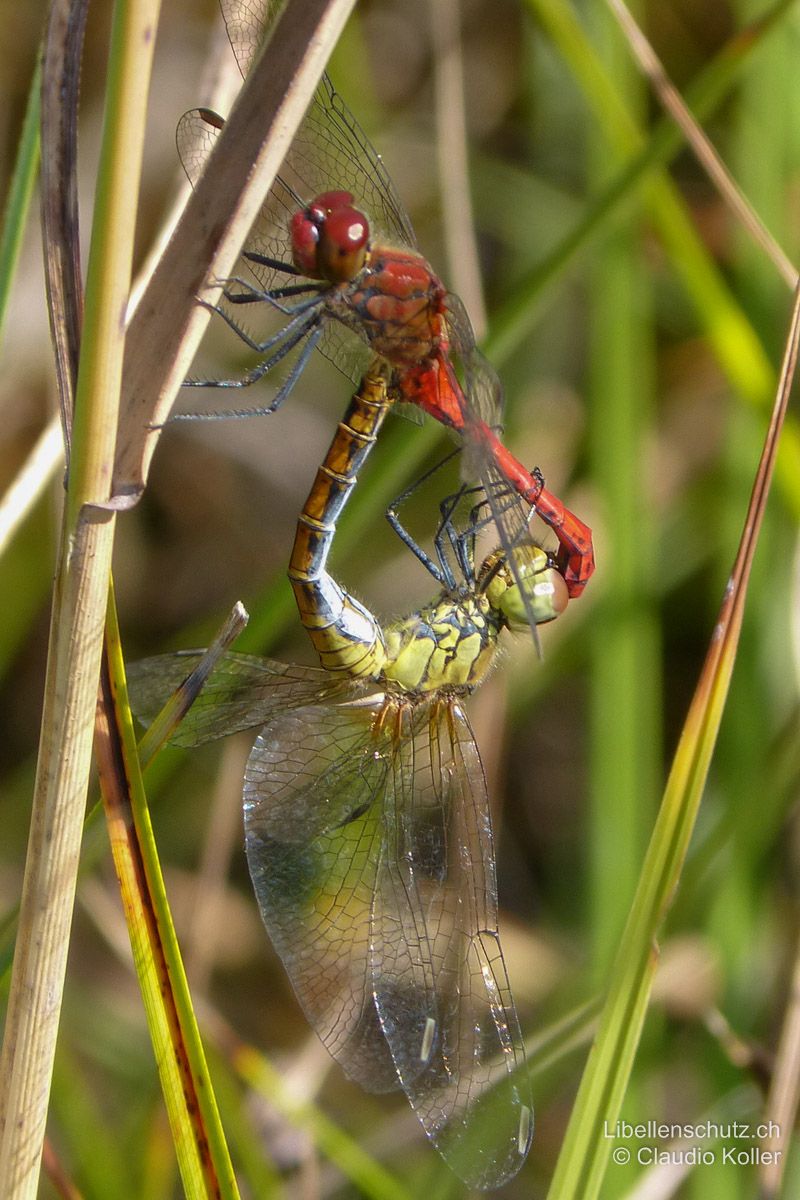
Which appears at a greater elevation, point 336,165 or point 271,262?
point 336,165

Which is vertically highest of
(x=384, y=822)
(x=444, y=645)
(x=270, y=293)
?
(x=270, y=293)

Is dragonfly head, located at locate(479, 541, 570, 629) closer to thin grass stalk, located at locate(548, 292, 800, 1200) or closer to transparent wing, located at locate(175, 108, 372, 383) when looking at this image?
transparent wing, located at locate(175, 108, 372, 383)

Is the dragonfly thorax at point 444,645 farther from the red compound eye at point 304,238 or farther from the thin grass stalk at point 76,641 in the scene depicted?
the thin grass stalk at point 76,641

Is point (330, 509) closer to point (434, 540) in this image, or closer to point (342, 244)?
point (434, 540)

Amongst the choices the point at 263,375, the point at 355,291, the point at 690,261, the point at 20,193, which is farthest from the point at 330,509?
the point at 690,261

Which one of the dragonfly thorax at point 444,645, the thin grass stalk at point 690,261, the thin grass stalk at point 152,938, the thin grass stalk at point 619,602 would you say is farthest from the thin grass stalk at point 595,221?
the thin grass stalk at point 152,938

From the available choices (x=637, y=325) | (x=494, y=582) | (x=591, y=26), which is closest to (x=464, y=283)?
(x=637, y=325)
